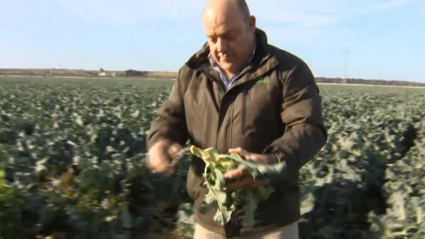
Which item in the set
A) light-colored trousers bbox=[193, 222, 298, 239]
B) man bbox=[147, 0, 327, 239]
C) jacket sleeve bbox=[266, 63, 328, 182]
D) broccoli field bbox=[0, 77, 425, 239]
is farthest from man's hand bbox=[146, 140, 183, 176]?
broccoli field bbox=[0, 77, 425, 239]

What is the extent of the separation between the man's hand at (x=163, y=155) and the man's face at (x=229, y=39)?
0.45 meters

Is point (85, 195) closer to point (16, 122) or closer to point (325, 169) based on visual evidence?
point (325, 169)

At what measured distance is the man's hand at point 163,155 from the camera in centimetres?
269

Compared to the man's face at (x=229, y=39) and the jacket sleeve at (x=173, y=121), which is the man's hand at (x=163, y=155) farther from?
the man's face at (x=229, y=39)

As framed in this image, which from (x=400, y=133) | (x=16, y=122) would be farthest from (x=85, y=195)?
(x=400, y=133)

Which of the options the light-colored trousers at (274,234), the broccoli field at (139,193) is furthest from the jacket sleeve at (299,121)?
the broccoli field at (139,193)

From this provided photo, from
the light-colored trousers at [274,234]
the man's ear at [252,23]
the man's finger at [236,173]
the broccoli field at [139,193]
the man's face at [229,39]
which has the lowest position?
the broccoli field at [139,193]

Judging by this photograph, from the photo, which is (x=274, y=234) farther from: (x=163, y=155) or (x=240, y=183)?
(x=163, y=155)

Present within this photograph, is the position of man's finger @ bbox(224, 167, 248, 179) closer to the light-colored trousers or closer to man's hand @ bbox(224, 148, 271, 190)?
man's hand @ bbox(224, 148, 271, 190)

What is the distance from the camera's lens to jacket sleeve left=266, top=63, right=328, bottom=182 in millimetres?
2428

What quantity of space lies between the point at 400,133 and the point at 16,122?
7128mm

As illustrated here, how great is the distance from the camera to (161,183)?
21.4ft

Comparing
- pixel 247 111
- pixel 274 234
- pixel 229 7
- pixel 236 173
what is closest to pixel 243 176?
pixel 236 173

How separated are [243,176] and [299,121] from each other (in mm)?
372
